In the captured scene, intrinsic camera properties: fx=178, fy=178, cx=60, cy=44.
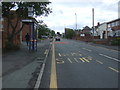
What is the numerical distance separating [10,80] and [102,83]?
3.33 m

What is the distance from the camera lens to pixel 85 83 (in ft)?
20.3

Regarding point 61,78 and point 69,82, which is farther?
point 61,78

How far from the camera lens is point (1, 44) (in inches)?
640

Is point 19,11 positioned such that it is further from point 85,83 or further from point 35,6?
point 85,83

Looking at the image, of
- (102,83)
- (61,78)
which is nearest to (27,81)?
(61,78)

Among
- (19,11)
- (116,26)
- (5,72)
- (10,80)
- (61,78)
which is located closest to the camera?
(10,80)

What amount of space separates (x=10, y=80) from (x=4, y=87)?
0.89m

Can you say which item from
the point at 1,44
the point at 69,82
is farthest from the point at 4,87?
the point at 1,44

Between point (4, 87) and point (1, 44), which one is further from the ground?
point (1, 44)

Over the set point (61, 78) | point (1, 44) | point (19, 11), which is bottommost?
point (61, 78)

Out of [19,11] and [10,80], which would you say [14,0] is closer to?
[19,11]

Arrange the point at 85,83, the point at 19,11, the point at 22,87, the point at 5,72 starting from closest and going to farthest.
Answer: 1. the point at 22,87
2. the point at 85,83
3. the point at 5,72
4. the point at 19,11

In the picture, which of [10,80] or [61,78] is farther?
[61,78]

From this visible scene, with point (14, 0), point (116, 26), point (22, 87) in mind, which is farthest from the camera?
point (116, 26)
